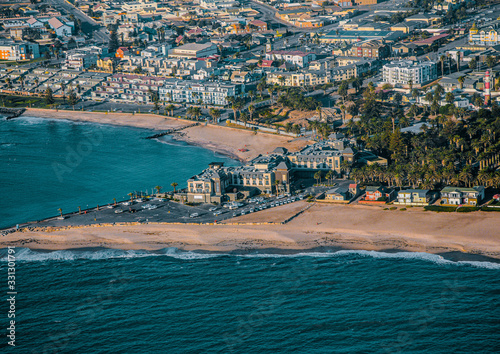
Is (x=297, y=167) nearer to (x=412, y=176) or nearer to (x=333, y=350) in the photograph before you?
(x=412, y=176)

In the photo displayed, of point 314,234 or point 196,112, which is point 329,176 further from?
point 196,112

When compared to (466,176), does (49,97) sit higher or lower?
higher

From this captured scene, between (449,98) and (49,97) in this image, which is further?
(49,97)

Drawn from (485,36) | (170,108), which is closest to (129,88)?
(170,108)

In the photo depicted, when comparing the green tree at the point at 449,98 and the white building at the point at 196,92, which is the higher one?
the white building at the point at 196,92

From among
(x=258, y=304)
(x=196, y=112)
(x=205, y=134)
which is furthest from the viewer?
(x=196, y=112)

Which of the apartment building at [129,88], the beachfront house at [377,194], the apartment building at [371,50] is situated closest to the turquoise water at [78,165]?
the apartment building at [129,88]

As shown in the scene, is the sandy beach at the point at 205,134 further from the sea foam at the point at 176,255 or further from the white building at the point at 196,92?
the sea foam at the point at 176,255

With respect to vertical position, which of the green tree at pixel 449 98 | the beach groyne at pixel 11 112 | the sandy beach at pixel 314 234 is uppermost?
the beach groyne at pixel 11 112
